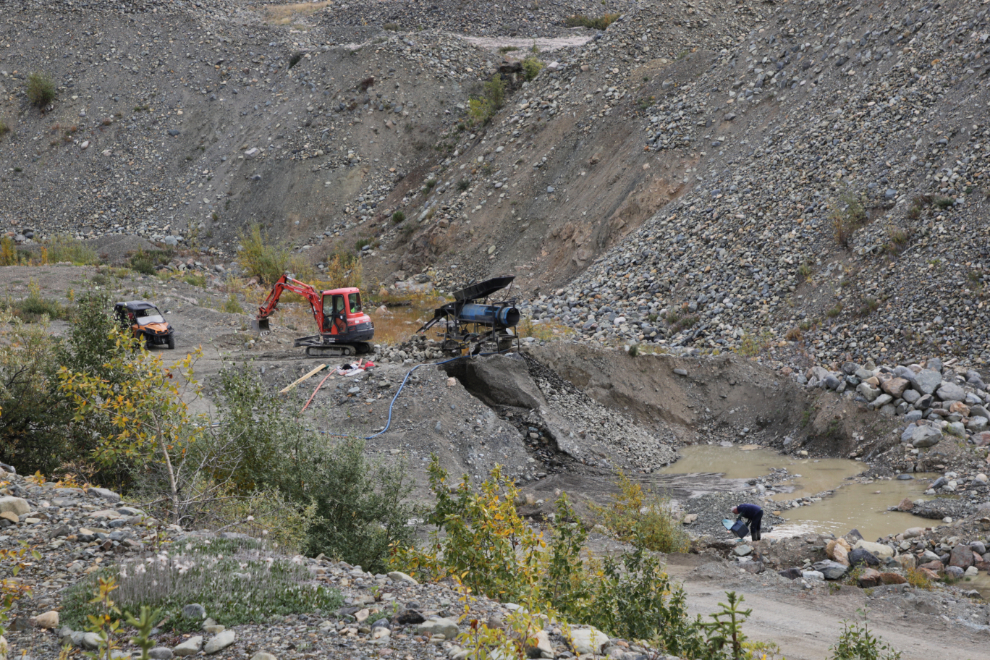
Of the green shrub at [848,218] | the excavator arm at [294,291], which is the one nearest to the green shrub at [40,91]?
the excavator arm at [294,291]

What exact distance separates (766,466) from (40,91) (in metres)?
32.3

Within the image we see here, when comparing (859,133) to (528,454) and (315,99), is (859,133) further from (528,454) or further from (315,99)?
(315,99)

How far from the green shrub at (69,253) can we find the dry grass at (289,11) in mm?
17836

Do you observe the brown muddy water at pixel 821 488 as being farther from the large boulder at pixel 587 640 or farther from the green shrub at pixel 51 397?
the green shrub at pixel 51 397

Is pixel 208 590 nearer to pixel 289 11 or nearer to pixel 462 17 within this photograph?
pixel 462 17

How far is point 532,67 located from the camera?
30.6 metres

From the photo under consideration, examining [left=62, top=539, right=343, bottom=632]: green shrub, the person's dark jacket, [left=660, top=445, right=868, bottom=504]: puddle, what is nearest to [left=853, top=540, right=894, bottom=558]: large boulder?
the person's dark jacket

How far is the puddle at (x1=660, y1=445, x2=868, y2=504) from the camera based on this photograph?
11.7 m

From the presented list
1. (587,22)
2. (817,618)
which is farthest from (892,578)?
(587,22)

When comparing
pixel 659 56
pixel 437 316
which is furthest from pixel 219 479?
pixel 659 56

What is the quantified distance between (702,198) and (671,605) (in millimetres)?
16709

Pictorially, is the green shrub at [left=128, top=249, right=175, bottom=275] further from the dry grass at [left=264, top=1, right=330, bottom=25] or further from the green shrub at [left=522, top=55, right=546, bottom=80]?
the dry grass at [left=264, top=1, right=330, bottom=25]

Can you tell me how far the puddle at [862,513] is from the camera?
1001 centimetres

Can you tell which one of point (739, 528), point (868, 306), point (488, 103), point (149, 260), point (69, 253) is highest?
point (488, 103)
